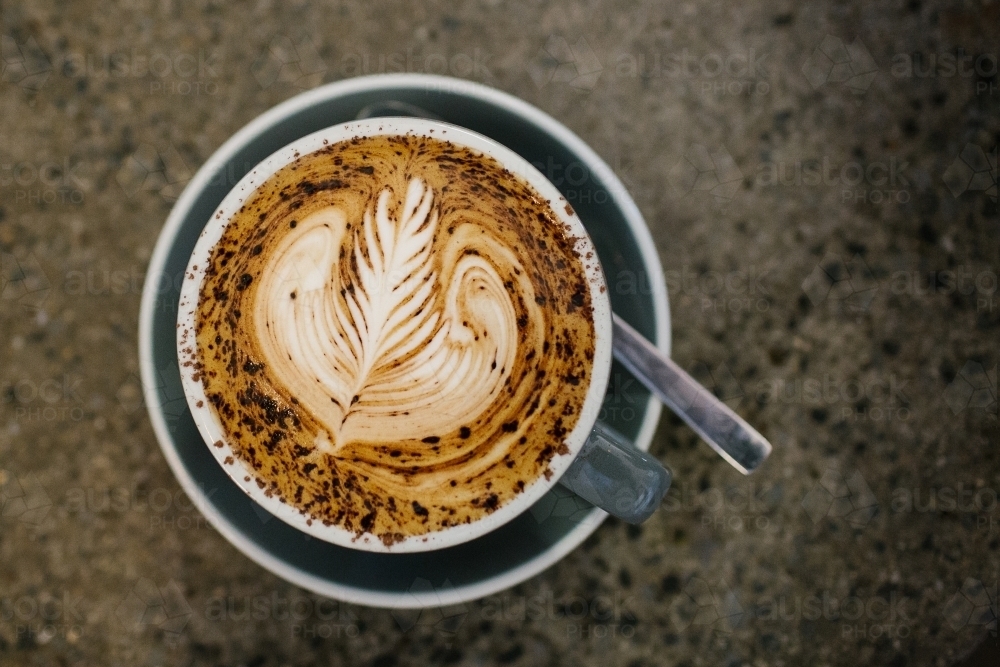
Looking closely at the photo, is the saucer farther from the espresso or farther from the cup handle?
the espresso

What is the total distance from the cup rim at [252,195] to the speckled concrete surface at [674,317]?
41 centimetres

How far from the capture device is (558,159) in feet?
2.69

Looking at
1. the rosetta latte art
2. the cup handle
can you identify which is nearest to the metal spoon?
the cup handle

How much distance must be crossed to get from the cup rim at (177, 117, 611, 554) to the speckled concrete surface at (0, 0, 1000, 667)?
1.35 feet

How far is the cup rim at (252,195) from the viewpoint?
656 mm

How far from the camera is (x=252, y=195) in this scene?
2.17 ft

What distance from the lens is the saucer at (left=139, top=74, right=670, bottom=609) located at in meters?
0.79

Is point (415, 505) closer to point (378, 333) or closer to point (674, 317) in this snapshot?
point (378, 333)

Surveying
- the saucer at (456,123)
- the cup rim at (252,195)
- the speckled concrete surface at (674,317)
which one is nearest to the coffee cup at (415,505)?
the cup rim at (252,195)

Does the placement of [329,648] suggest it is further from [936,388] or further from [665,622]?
[936,388]

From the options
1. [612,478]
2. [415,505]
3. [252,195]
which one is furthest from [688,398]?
[252,195]

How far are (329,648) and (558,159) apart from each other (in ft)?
2.69

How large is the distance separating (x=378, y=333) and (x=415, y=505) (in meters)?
0.18

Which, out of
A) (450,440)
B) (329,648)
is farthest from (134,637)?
(450,440)
